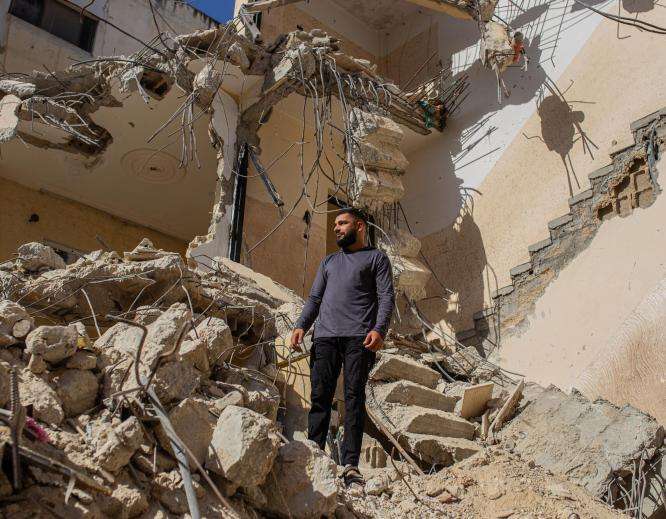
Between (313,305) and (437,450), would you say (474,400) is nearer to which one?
(437,450)

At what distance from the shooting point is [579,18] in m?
9.29

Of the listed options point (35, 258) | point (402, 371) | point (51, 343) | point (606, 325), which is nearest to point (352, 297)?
point (51, 343)

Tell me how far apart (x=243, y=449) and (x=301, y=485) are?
1.23ft

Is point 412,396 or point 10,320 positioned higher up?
point 10,320

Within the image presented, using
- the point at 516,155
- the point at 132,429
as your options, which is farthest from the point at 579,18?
the point at 132,429

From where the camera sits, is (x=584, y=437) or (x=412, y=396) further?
(x=412, y=396)

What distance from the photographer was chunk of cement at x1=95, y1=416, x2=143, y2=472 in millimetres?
2615

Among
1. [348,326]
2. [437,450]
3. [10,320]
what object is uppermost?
[348,326]

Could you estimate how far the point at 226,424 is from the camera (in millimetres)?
2943

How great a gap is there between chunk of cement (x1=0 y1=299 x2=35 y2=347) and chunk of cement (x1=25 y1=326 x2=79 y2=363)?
0.09 meters

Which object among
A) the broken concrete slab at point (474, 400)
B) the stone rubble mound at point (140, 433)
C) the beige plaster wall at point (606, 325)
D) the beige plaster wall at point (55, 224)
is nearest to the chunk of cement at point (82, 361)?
the stone rubble mound at point (140, 433)

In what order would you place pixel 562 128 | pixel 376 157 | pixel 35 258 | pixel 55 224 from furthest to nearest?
pixel 55 224 < pixel 562 128 < pixel 376 157 < pixel 35 258

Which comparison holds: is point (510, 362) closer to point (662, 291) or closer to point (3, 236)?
point (662, 291)

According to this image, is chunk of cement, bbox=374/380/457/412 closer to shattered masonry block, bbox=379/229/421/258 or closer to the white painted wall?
shattered masonry block, bbox=379/229/421/258
